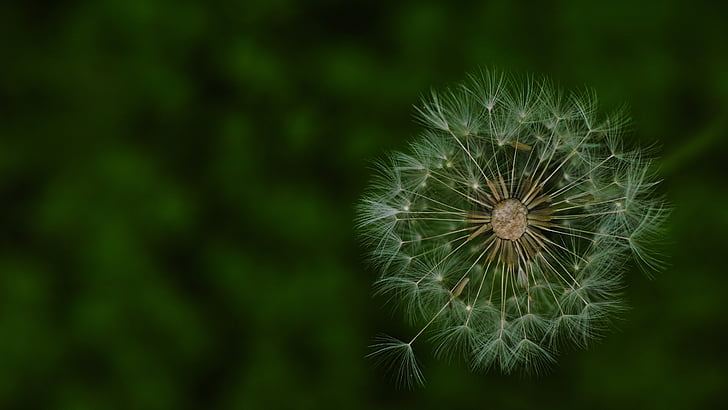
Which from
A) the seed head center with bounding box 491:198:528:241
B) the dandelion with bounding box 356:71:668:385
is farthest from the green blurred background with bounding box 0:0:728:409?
the seed head center with bounding box 491:198:528:241

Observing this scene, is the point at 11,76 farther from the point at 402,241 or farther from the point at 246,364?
the point at 402,241

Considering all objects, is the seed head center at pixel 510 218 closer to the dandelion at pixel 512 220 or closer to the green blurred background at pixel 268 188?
the dandelion at pixel 512 220

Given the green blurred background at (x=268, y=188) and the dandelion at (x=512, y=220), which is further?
the green blurred background at (x=268, y=188)

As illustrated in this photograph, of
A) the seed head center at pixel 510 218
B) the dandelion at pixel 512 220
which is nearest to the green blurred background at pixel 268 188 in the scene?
the dandelion at pixel 512 220

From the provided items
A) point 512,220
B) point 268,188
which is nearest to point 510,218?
point 512,220

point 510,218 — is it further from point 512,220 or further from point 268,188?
point 268,188

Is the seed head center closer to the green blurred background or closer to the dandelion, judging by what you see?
the dandelion
